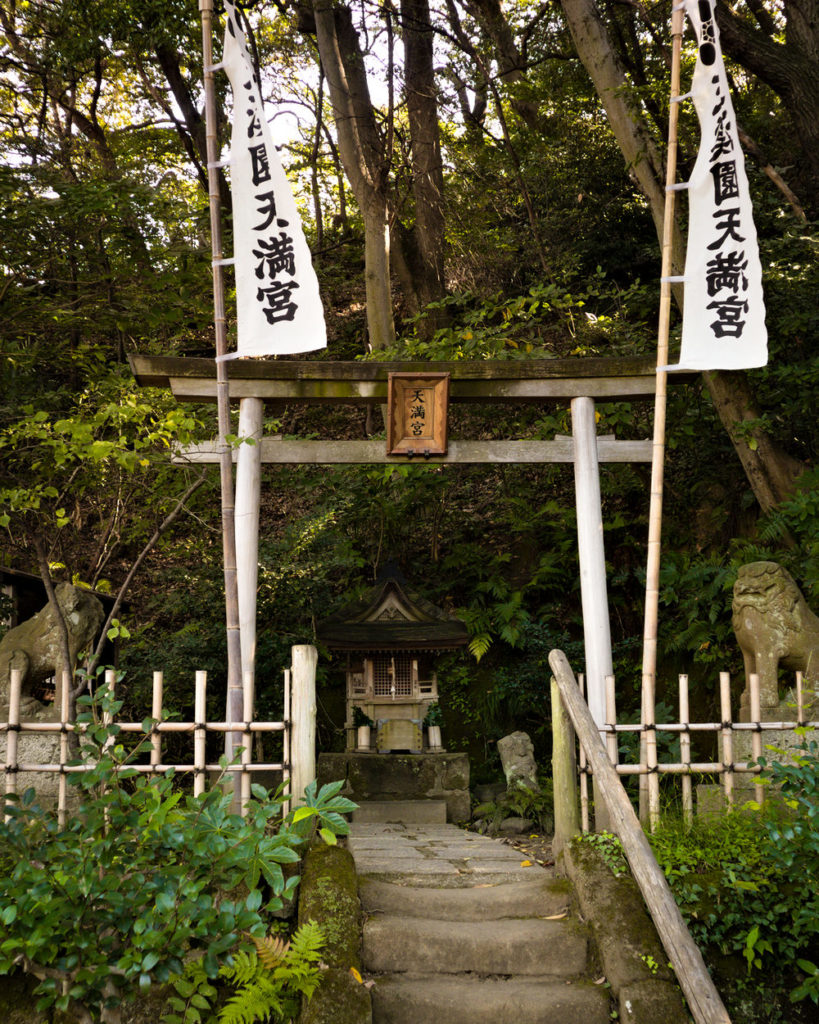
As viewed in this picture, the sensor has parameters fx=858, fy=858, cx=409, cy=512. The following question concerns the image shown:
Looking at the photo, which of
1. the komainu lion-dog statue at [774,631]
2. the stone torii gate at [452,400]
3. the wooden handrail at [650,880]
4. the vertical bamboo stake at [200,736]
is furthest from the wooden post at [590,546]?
the vertical bamboo stake at [200,736]

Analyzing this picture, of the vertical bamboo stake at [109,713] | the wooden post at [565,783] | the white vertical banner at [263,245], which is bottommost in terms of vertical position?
the wooden post at [565,783]

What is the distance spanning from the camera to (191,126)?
13.9 m

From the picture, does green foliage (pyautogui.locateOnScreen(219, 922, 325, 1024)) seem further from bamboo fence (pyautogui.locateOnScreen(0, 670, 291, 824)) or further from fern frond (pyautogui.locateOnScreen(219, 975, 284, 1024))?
bamboo fence (pyautogui.locateOnScreen(0, 670, 291, 824))

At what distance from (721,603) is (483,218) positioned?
29.8 ft

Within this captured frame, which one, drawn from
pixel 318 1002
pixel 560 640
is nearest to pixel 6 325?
pixel 560 640

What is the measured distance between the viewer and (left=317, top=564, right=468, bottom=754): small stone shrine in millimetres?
8578

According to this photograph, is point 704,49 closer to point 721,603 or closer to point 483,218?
point 721,603

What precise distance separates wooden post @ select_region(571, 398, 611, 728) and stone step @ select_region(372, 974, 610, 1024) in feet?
8.53

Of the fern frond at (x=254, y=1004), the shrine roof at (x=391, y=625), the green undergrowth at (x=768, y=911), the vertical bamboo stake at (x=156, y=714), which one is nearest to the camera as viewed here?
the fern frond at (x=254, y=1004)

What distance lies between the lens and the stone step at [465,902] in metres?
4.47

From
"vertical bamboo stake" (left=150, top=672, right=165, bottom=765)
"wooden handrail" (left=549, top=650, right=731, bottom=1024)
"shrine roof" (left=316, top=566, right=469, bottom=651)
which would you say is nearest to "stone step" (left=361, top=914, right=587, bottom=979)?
"wooden handrail" (left=549, top=650, right=731, bottom=1024)

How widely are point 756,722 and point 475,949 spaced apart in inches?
79.9

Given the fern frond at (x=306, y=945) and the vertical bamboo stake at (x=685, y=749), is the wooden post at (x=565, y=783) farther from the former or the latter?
the fern frond at (x=306, y=945)

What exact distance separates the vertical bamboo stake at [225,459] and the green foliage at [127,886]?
977 millimetres
